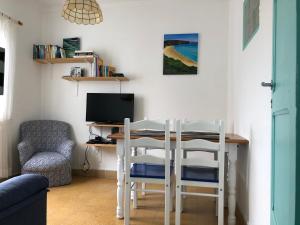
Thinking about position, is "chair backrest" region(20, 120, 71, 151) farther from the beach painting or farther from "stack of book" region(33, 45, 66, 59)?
the beach painting

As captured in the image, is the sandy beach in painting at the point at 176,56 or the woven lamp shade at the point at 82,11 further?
the sandy beach in painting at the point at 176,56

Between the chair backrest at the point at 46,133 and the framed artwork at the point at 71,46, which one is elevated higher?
the framed artwork at the point at 71,46

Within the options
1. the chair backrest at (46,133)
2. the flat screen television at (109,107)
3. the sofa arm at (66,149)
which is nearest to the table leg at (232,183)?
the flat screen television at (109,107)

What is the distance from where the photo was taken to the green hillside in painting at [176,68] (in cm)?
379

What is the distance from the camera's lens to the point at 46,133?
155 inches

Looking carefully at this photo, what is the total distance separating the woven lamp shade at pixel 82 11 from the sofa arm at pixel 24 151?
1.96m

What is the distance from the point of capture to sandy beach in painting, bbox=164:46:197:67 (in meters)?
3.78

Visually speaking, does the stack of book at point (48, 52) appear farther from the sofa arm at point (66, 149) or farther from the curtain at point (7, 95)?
the sofa arm at point (66, 149)

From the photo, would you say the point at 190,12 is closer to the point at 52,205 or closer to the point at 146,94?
the point at 146,94

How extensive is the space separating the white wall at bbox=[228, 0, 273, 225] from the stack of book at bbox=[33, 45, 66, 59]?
274 cm

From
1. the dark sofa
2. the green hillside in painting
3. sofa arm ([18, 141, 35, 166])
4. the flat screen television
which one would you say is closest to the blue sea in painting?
the green hillside in painting

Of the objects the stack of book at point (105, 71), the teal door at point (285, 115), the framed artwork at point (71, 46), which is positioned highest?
the framed artwork at point (71, 46)

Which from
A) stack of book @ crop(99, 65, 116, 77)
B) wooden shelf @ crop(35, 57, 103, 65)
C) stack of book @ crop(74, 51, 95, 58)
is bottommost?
stack of book @ crop(99, 65, 116, 77)

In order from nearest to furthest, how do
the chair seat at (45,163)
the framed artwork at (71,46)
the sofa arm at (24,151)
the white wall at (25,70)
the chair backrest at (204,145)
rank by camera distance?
the chair backrest at (204,145) → the chair seat at (45,163) → the sofa arm at (24,151) → the white wall at (25,70) → the framed artwork at (71,46)
